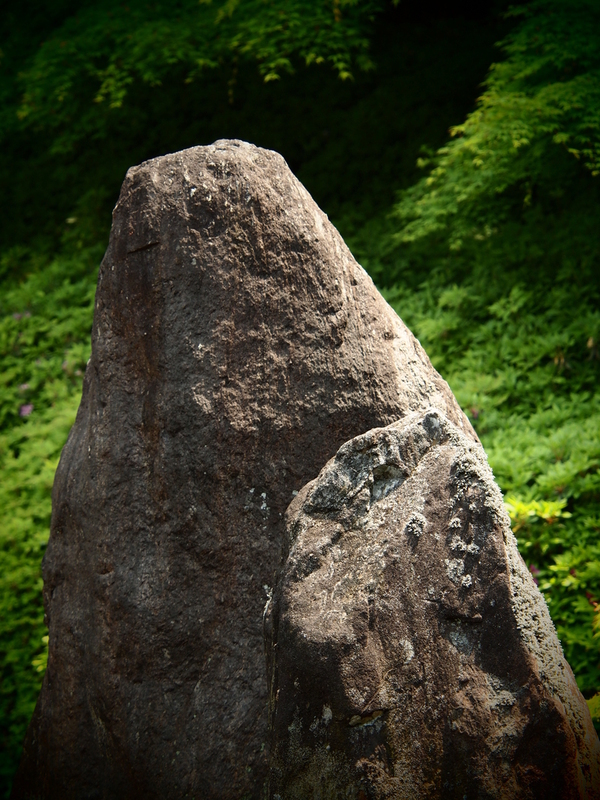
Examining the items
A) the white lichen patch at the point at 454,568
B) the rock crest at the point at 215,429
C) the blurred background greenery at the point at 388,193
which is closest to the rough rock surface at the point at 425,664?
the white lichen patch at the point at 454,568

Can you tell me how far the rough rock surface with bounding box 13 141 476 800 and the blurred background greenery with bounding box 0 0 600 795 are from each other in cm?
135

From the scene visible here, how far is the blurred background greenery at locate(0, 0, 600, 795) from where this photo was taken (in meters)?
3.78

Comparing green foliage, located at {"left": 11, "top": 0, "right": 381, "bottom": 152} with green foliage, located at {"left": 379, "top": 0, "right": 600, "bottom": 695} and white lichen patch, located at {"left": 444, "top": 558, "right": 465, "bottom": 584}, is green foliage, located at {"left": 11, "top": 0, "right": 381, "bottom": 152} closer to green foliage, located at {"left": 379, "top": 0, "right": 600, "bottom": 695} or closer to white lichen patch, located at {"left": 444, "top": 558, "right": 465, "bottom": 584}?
green foliage, located at {"left": 379, "top": 0, "right": 600, "bottom": 695}

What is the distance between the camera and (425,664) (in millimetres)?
1594

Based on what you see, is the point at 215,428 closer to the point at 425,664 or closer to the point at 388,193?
the point at 425,664

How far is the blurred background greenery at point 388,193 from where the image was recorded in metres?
3.78

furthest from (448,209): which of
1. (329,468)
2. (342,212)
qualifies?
(329,468)

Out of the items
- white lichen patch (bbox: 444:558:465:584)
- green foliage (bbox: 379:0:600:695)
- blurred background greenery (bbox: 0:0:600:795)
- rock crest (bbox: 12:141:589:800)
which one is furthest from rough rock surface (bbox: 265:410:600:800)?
green foliage (bbox: 379:0:600:695)

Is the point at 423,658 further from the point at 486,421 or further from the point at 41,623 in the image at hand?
the point at 41,623

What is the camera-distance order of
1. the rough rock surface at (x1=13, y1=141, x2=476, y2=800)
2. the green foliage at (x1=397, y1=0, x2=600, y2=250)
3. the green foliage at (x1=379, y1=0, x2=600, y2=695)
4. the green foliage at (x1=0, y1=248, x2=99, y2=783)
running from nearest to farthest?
the rough rock surface at (x1=13, y1=141, x2=476, y2=800) < the green foliage at (x1=379, y1=0, x2=600, y2=695) < the green foliage at (x1=0, y1=248, x2=99, y2=783) < the green foliage at (x1=397, y1=0, x2=600, y2=250)

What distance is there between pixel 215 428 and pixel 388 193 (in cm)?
505

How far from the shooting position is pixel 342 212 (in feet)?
21.5

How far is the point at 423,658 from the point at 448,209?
4.30m

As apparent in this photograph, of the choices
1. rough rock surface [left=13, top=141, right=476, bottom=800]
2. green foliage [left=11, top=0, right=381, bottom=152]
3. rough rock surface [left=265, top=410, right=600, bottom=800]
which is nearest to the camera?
rough rock surface [left=265, top=410, right=600, bottom=800]
